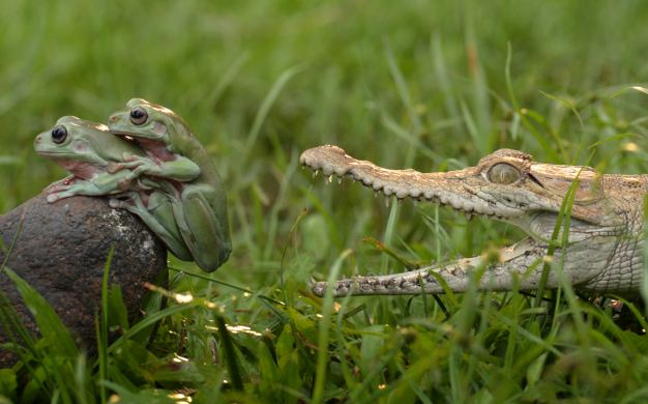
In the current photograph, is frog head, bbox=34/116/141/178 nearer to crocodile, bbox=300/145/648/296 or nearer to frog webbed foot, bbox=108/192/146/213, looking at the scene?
frog webbed foot, bbox=108/192/146/213

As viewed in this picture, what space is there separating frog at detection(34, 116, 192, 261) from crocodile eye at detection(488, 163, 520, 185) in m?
1.14

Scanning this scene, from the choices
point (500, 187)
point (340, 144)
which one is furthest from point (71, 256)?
point (340, 144)

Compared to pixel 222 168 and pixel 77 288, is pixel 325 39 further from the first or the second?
pixel 77 288

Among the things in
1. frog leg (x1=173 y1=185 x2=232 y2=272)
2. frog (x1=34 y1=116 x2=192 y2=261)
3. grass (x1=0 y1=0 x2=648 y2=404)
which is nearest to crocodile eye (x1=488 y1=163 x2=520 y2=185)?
grass (x1=0 y1=0 x2=648 y2=404)

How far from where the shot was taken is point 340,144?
6770mm

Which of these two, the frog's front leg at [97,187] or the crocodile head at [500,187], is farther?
the crocodile head at [500,187]

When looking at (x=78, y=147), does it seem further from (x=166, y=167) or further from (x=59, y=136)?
(x=166, y=167)

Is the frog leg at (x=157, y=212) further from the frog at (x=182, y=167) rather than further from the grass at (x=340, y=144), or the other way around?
the grass at (x=340, y=144)

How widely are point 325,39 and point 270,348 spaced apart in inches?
197

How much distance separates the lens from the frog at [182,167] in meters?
3.38

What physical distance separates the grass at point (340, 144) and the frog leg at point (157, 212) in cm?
16

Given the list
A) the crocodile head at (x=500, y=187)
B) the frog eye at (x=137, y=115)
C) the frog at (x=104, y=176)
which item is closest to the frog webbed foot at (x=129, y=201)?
the frog at (x=104, y=176)

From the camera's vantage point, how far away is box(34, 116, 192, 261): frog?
132 inches

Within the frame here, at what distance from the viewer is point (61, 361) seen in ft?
10.2
